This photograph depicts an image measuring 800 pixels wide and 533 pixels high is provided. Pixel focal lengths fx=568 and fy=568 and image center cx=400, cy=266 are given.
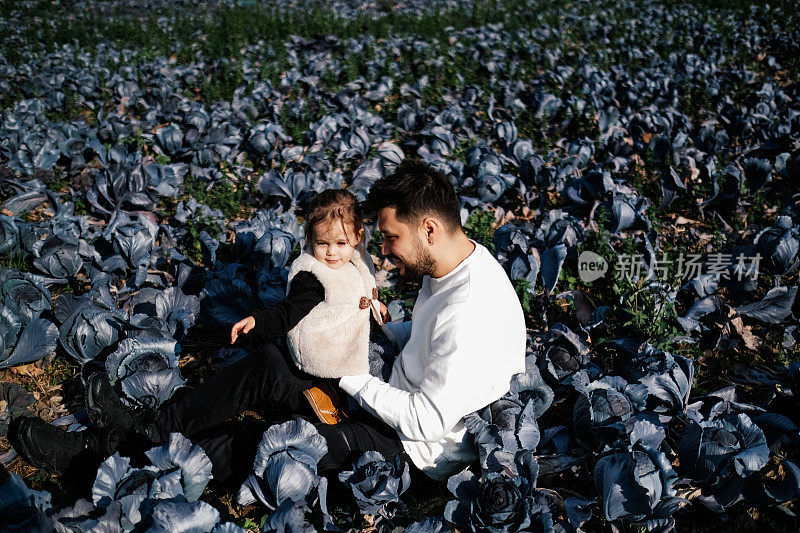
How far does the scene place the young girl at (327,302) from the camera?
2457 mm

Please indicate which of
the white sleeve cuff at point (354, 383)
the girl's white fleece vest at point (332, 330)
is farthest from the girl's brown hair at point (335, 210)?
the white sleeve cuff at point (354, 383)

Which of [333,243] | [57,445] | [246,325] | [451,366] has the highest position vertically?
[333,243]

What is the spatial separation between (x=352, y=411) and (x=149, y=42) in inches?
367

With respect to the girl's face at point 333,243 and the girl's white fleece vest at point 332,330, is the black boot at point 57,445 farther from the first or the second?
the girl's face at point 333,243

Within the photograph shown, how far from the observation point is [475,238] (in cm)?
395

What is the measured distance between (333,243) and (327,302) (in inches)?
10.9

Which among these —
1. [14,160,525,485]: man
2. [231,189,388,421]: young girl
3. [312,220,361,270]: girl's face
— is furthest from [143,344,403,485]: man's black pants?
[312,220,361,270]: girl's face

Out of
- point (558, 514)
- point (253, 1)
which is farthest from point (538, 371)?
point (253, 1)

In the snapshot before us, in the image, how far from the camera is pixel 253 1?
15.4 metres

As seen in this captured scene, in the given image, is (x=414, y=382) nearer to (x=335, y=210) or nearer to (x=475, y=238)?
(x=335, y=210)

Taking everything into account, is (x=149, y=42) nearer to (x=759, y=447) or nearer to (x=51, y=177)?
(x=51, y=177)

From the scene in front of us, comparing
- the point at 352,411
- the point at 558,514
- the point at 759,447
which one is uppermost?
the point at 759,447

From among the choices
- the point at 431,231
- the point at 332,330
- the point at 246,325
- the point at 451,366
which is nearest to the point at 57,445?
the point at 246,325

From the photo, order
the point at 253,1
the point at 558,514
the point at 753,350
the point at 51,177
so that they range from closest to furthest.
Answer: the point at 558,514, the point at 753,350, the point at 51,177, the point at 253,1
